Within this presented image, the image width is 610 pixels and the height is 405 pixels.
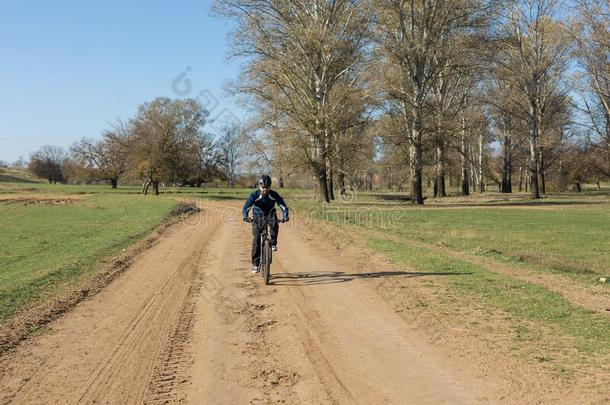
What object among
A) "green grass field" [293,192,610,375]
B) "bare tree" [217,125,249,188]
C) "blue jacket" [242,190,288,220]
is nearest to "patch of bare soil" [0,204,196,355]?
"blue jacket" [242,190,288,220]

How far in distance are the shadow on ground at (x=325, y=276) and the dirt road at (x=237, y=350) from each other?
82 mm

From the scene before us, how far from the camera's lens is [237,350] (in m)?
6.45

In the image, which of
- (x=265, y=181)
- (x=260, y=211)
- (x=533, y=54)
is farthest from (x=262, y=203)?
(x=533, y=54)

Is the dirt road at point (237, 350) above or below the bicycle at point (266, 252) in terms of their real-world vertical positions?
below

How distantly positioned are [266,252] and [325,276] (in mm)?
1505

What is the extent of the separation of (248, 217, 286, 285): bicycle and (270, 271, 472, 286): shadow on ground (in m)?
0.27

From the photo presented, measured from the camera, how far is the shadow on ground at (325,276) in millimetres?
10528

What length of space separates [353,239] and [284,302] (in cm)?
871

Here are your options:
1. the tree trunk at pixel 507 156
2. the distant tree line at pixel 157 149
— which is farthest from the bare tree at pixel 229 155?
the tree trunk at pixel 507 156

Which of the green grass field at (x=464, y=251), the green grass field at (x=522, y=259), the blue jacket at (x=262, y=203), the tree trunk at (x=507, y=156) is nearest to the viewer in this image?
the green grass field at (x=522, y=259)

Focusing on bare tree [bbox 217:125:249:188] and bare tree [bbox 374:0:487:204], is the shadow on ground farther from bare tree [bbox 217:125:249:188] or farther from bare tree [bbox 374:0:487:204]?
bare tree [bbox 217:125:249:188]

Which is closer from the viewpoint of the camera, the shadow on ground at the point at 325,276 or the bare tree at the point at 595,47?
the shadow on ground at the point at 325,276

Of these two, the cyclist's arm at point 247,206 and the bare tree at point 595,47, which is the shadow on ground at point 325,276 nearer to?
the cyclist's arm at point 247,206

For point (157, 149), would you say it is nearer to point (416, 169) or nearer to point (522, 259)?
point (416, 169)
